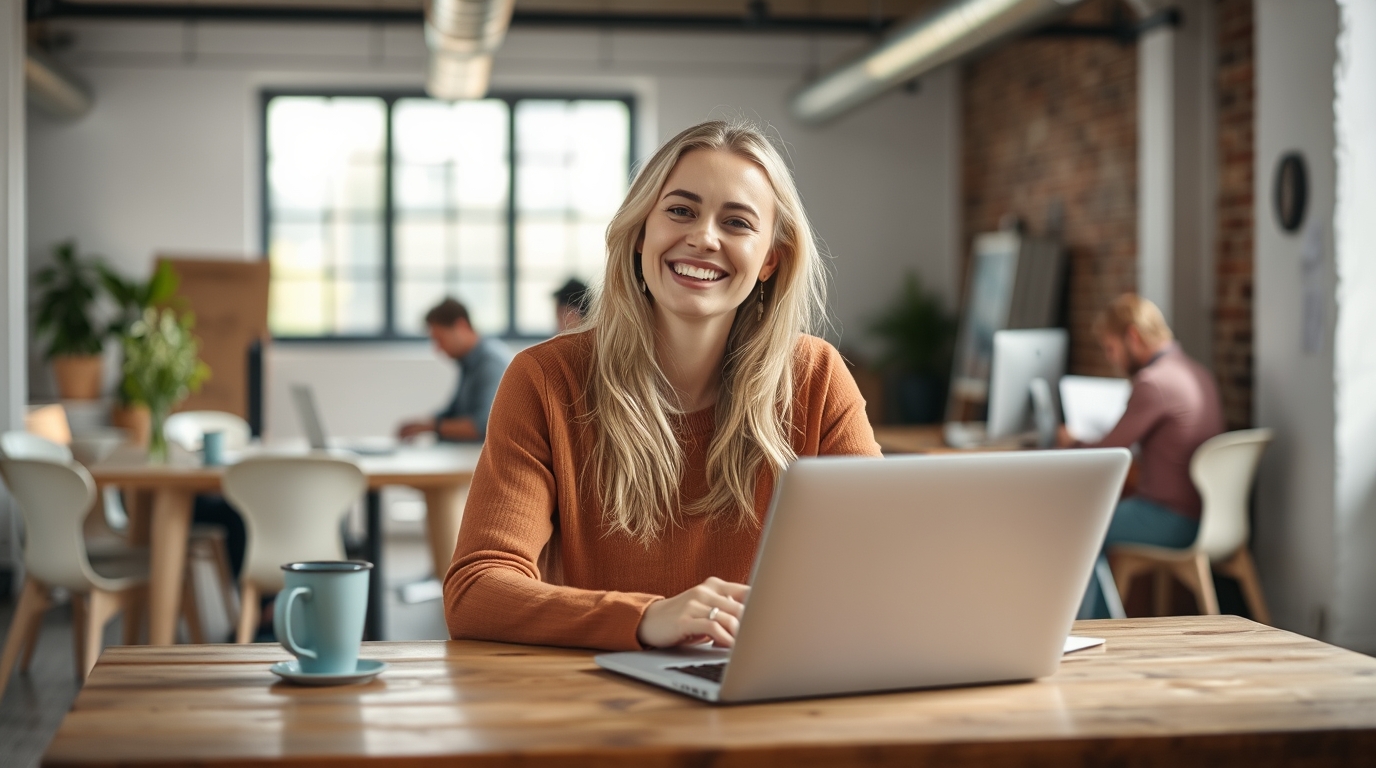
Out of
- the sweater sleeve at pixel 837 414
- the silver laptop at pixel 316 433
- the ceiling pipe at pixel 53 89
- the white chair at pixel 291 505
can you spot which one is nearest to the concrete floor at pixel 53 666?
the white chair at pixel 291 505

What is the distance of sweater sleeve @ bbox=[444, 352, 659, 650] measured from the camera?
5.18 feet

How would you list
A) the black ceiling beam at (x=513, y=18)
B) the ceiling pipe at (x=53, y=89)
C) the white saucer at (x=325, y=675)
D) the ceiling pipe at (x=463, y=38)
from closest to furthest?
the white saucer at (x=325, y=675) < the ceiling pipe at (x=463, y=38) < the black ceiling beam at (x=513, y=18) < the ceiling pipe at (x=53, y=89)

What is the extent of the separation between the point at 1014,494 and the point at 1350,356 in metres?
3.94

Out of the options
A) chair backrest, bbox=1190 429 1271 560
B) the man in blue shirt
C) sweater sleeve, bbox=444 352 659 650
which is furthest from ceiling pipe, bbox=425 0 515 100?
sweater sleeve, bbox=444 352 659 650

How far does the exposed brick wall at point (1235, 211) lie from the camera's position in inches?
241

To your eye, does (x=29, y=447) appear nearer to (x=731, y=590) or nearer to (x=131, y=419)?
(x=131, y=419)

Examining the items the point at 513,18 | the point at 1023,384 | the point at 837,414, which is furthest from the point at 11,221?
the point at 837,414

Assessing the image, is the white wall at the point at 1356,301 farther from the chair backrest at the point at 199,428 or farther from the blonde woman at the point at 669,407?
the chair backrest at the point at 199,428

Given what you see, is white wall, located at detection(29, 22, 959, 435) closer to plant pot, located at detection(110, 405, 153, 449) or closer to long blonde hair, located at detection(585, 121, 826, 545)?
plant pot, located at detection(110, 405, 153, 449)

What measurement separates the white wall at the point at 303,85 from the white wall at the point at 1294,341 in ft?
12.2

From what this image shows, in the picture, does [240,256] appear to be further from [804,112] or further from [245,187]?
[804,112]

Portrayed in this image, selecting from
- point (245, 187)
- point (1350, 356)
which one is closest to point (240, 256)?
point (245, 187)

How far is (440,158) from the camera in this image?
912 centimetres

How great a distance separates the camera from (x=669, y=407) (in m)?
1.89
